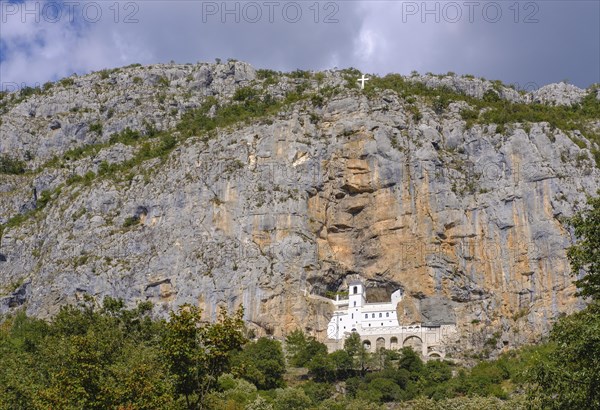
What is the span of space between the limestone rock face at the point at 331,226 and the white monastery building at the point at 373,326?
5.15ft

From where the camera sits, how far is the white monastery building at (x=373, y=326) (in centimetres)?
10412

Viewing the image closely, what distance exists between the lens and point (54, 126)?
5748 inches

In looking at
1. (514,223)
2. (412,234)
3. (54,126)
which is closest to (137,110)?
(54,126)

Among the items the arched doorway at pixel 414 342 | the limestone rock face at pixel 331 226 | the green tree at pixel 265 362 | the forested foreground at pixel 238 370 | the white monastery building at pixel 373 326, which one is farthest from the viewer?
the limestone rock face at pixel 331 226

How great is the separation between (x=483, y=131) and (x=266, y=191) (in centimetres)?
2968

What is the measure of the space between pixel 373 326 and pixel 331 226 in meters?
14.0

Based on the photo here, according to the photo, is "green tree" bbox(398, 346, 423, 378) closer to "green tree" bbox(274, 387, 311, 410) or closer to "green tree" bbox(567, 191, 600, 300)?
"green tree" bbox(274, 387, 311, 410)

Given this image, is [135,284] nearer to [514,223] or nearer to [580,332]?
[514,223]

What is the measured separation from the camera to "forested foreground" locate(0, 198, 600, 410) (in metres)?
34.4

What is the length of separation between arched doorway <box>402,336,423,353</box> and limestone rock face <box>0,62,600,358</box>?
8.66ft

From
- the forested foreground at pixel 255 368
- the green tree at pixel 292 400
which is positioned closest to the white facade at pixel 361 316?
the forested foreground at pixel 255 368

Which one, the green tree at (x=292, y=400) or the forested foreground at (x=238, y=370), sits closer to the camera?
the forested foreground at (x=238, y=370)

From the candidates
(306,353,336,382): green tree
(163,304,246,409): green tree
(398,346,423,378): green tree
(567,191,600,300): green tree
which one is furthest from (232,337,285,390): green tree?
(567,191,600,300): green tree

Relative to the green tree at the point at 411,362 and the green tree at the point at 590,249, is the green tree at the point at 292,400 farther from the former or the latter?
the green tree at the point at 590,249
